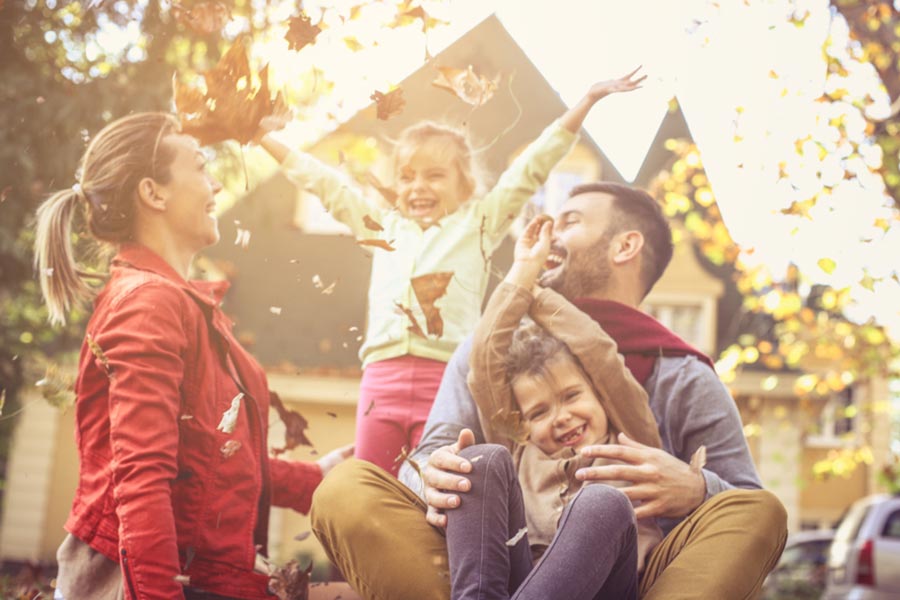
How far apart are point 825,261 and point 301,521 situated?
232 cm

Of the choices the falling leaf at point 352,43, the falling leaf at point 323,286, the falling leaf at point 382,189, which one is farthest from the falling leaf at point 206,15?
the falling leaf at point 323,286

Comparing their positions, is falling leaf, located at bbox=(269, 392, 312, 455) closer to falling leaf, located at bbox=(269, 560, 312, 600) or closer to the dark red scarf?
falling leaf, located at bbox=(269, 560, 312, 600)

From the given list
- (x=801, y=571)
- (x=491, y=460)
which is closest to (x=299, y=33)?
(x=491, y=460)

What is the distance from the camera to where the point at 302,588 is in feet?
10.8

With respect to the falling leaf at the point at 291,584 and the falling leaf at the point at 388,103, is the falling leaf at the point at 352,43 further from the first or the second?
the falling leaf at the point at 291,584

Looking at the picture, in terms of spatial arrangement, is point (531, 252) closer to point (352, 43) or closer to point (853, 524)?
point (352, 43)

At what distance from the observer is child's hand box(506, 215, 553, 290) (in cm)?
331

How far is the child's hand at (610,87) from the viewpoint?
136 inches

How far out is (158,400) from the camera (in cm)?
316

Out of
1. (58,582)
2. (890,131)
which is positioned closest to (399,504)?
(58,582)

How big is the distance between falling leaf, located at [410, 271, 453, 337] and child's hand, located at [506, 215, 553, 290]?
9.5 inches

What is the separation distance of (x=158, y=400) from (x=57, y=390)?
511mm

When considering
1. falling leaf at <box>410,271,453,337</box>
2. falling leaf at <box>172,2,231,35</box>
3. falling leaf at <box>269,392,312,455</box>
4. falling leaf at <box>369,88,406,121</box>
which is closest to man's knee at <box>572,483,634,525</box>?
falling leaf at <box>410,271,453,337</box>

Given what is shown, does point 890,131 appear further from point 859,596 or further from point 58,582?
point 58,582
